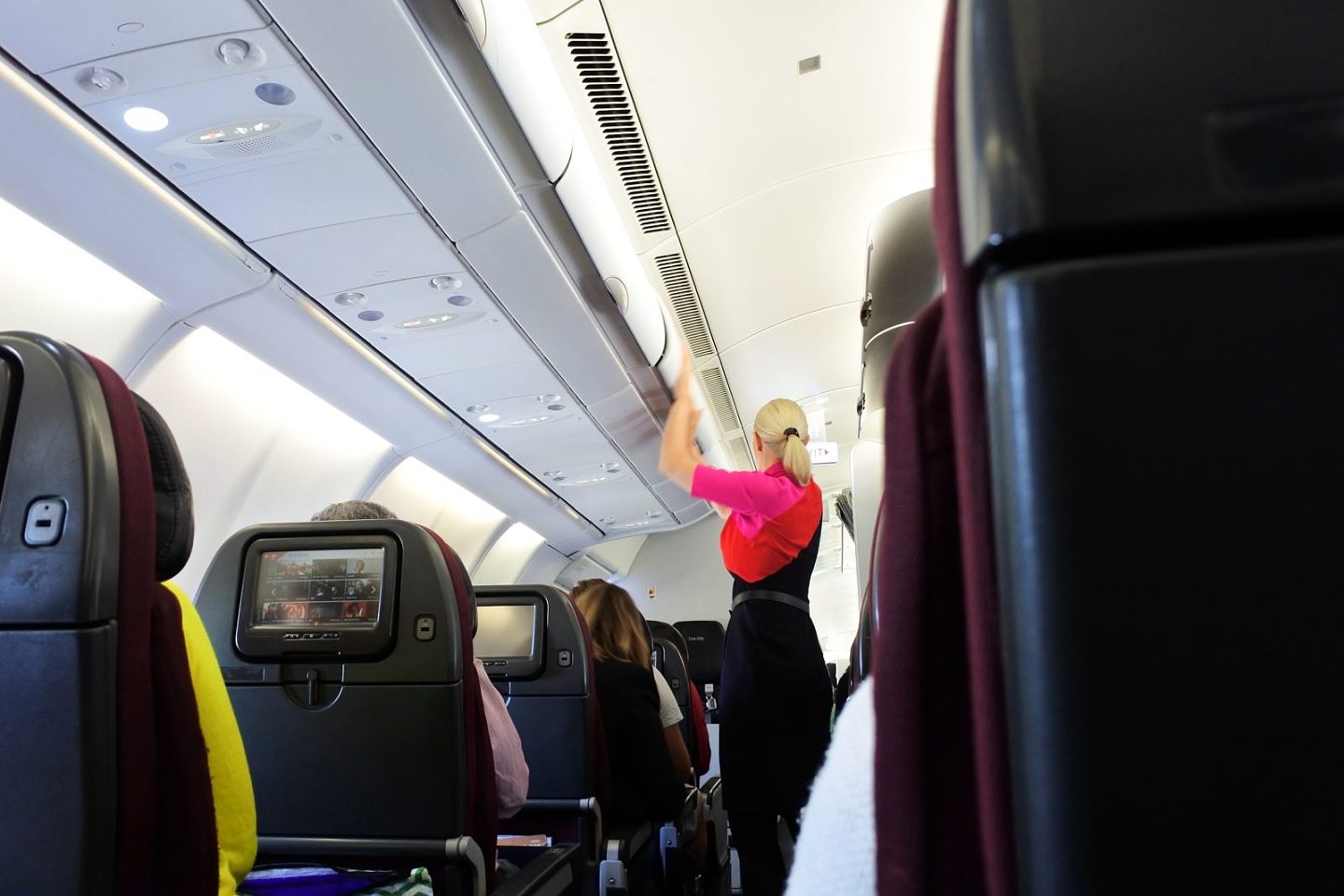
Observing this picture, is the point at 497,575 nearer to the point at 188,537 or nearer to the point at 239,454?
the point at 239,454

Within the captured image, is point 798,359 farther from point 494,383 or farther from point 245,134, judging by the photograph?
point 245,134

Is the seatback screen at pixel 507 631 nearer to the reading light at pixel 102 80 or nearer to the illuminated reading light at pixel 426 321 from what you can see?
the illuminated reading light at pixel 426 321

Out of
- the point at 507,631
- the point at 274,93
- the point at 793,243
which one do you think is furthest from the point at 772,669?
the point at 793,243

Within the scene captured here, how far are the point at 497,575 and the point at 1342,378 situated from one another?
12.5m

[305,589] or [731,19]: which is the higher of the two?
[731,19]

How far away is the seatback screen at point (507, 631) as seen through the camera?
3.96 m

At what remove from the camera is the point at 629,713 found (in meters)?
4.37

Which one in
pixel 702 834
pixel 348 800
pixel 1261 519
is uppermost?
pixel 1261 519

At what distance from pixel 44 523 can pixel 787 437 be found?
2402mm

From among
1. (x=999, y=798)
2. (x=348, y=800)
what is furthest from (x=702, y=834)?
(x=999, y=798)

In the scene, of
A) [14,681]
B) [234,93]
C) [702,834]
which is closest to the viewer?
[14,681]

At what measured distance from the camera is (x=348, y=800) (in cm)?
274

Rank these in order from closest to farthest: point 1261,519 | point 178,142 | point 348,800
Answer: point 1261,519 < point 348,800 < point 178,142

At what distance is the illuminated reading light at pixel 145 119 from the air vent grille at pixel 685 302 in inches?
133
